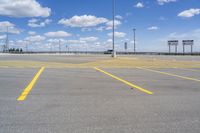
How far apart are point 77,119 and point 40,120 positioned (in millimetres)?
766

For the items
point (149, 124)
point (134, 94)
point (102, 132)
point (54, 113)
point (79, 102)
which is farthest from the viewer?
point (134, 94)

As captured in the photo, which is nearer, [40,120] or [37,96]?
[40,120]

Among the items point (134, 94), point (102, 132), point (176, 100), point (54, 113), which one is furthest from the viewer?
point (134, 94)

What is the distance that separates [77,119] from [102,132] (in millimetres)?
776

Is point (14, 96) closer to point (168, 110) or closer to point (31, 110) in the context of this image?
point (31, 110)

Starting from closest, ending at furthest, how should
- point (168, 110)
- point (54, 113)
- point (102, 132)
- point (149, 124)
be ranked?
point (102, 132) → point (149, 124) → point (54, 113) → point (168, 110)

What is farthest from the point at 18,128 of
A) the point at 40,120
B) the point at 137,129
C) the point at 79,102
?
the point at 137,129

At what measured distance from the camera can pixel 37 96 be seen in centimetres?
555

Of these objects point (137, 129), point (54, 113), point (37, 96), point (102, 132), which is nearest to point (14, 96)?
point (37, 96)

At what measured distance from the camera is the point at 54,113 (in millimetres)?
4156

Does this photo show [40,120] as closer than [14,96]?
Yes

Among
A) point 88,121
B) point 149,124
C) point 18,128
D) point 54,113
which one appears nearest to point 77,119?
point 88,121

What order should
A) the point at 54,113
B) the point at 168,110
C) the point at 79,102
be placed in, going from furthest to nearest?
the point at 79,102 → the point at 168,110 → the point at 54,113

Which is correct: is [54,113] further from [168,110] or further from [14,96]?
[168,110]
